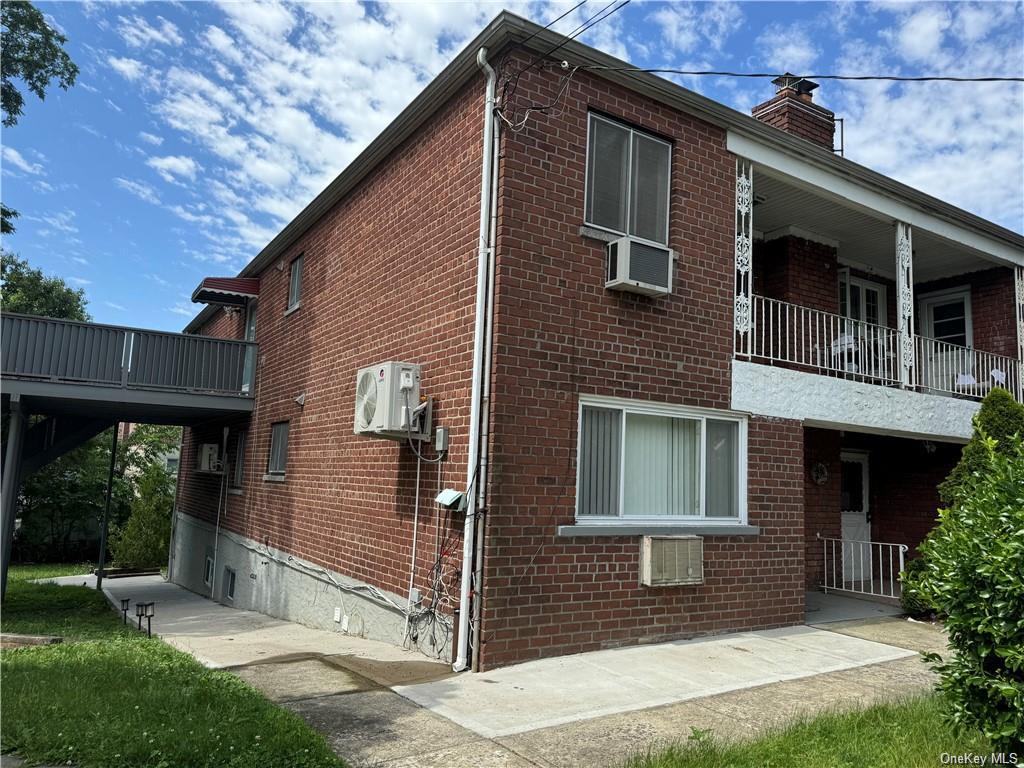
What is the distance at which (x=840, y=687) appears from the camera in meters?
6.19

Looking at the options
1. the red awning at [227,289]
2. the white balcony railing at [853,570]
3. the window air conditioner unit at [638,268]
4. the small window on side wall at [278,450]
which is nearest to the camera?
the window air conditioner unit at [638,268]

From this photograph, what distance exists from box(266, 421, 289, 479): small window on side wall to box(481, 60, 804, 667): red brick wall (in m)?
6.92

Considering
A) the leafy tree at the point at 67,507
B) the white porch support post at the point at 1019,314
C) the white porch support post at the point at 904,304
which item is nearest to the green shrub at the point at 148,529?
the leafy tree at the point at 67,507

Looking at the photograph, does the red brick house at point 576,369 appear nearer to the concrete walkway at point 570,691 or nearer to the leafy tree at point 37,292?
the concrete walkway at point 570,691

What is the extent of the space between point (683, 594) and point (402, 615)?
9.74 feet

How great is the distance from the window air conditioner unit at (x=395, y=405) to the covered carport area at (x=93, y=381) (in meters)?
7.17

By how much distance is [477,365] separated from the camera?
23.2ft

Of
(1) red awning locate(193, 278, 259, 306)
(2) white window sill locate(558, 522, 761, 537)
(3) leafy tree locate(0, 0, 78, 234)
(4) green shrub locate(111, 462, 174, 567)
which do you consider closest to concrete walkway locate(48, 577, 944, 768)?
(2) white window sill locate(558, 522, 761, 537)

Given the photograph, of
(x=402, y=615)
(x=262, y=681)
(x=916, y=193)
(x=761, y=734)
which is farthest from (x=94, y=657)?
(x=916, y=193)

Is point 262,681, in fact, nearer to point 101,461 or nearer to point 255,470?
point 255,470

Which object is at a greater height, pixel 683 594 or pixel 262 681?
pixel 683 594

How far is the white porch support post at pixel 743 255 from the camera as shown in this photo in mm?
8956

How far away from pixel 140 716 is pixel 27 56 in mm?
14479

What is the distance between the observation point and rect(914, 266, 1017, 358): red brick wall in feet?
44.3
